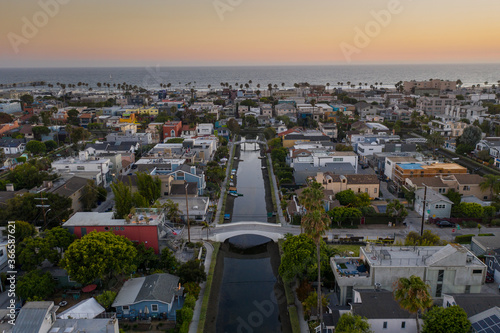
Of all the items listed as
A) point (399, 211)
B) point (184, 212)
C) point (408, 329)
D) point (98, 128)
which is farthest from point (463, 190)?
point (98, 128)

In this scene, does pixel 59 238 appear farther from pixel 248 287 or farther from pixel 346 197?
pixel 346 197

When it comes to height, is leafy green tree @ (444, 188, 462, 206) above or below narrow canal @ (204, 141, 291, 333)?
above

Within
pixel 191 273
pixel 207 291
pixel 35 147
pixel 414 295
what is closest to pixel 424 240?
pixel 414 295

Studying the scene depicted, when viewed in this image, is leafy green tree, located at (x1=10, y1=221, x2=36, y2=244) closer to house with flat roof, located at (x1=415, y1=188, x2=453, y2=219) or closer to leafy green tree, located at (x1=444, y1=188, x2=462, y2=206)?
house with flat roof, located at (x1=415, y1=188, x2=453, y2=219)

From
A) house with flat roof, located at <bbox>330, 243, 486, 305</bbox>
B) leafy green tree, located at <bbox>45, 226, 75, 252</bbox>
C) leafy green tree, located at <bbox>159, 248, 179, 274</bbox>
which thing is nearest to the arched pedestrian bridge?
leafy green tree, located at <bbox>159, 248, 179, 274</bbox>

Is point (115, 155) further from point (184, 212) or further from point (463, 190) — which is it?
point (463, 190)
